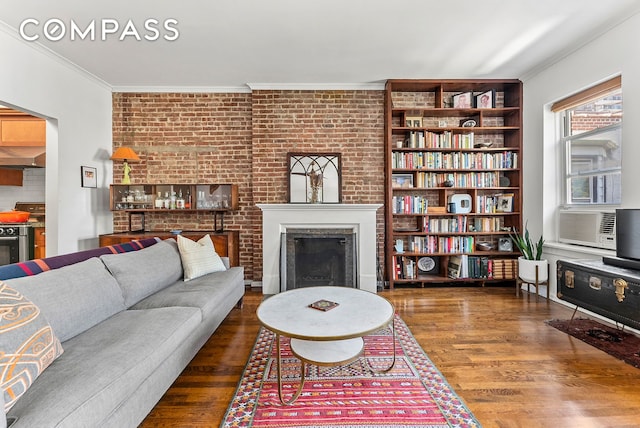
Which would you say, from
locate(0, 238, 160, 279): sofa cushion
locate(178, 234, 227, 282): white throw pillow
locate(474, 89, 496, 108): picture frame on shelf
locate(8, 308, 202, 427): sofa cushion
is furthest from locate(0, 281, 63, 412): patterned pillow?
locate(474, 89, 496, 108): picture frame on shelf

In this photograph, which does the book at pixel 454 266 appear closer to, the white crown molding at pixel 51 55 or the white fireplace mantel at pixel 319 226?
the white fireplace mantel at pixel 319 226

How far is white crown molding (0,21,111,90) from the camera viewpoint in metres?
2.70

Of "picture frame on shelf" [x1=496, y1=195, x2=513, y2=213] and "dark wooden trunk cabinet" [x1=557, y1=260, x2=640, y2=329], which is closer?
"dark wooden trunk cabinet" [x1=557, y1=260, x2=640, y2=329]

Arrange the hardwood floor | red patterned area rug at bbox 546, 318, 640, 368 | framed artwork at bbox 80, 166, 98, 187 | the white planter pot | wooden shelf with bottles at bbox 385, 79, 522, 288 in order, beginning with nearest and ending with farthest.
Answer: the hardwood floor
red patterned area rug at bbox 546, 318, 640, 368
the white planter pot
framed artwork at bbox 80, 166, 98, 187
wooden shelf with bottles at bbox 385, 79, 522, 288

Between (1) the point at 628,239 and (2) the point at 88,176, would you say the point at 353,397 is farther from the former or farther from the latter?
(2) the point at 88,176

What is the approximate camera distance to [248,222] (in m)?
4.23

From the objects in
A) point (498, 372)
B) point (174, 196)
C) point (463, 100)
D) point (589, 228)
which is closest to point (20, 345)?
point (498, 372)

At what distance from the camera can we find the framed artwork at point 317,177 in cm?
404

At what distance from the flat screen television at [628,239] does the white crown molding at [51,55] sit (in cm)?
560

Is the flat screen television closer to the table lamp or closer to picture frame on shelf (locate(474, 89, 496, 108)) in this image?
picture frame on shelf (locate(474, 89, 496, 108))

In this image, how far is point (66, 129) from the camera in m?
3.43

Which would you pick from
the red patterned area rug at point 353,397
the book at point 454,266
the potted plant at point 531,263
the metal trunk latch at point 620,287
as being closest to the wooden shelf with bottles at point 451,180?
the book at point 454,266

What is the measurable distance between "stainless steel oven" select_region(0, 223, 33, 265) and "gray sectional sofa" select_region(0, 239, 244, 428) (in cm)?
253

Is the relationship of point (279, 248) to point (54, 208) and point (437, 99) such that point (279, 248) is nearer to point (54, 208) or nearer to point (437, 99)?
point (54, 208)
